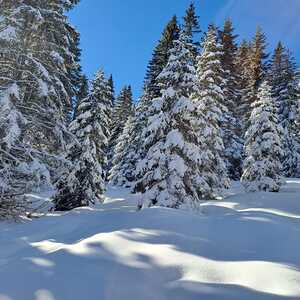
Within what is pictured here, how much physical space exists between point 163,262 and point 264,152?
18.9 meters

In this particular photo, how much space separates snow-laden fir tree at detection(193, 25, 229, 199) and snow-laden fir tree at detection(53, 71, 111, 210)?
559 centimetres

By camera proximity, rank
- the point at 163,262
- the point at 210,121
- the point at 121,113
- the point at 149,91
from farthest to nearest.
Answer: the point at 121,113, the point at 149,91, the point at 210,121, the point at 163,262

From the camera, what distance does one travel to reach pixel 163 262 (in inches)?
209

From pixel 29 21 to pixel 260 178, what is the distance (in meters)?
15.3

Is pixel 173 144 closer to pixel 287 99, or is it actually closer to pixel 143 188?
pixel 143 188

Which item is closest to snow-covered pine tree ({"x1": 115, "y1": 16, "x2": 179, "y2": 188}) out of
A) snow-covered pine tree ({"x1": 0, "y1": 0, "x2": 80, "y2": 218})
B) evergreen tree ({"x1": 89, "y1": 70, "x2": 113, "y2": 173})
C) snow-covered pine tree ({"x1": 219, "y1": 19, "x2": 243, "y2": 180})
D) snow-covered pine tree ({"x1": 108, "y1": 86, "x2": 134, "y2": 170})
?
evergreen tree ({"x1": 89, "y1": 70, "x2": 113, "y2": 173})

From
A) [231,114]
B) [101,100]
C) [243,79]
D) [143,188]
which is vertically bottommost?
[143,188]

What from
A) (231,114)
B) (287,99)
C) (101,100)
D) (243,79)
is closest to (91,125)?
(101,100)

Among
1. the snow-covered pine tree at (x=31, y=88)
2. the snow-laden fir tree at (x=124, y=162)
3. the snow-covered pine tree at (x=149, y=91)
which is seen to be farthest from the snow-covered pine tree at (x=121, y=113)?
the snow-covered pine tree at (x=31, y=88)

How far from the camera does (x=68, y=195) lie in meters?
20.4

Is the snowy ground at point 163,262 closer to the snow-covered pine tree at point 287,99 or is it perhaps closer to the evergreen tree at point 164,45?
the evergreen tree at point 164,45

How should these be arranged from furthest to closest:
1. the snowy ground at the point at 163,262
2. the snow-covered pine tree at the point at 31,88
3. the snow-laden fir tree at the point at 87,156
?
1. the snow-laden fir tree at the point at 87,156
2. the snow-covered pine tree at the point at 31,88
3. the snowy ground at the point at 163,262

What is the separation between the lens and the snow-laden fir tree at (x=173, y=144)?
1597 cm

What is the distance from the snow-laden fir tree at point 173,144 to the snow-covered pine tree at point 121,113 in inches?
1193
